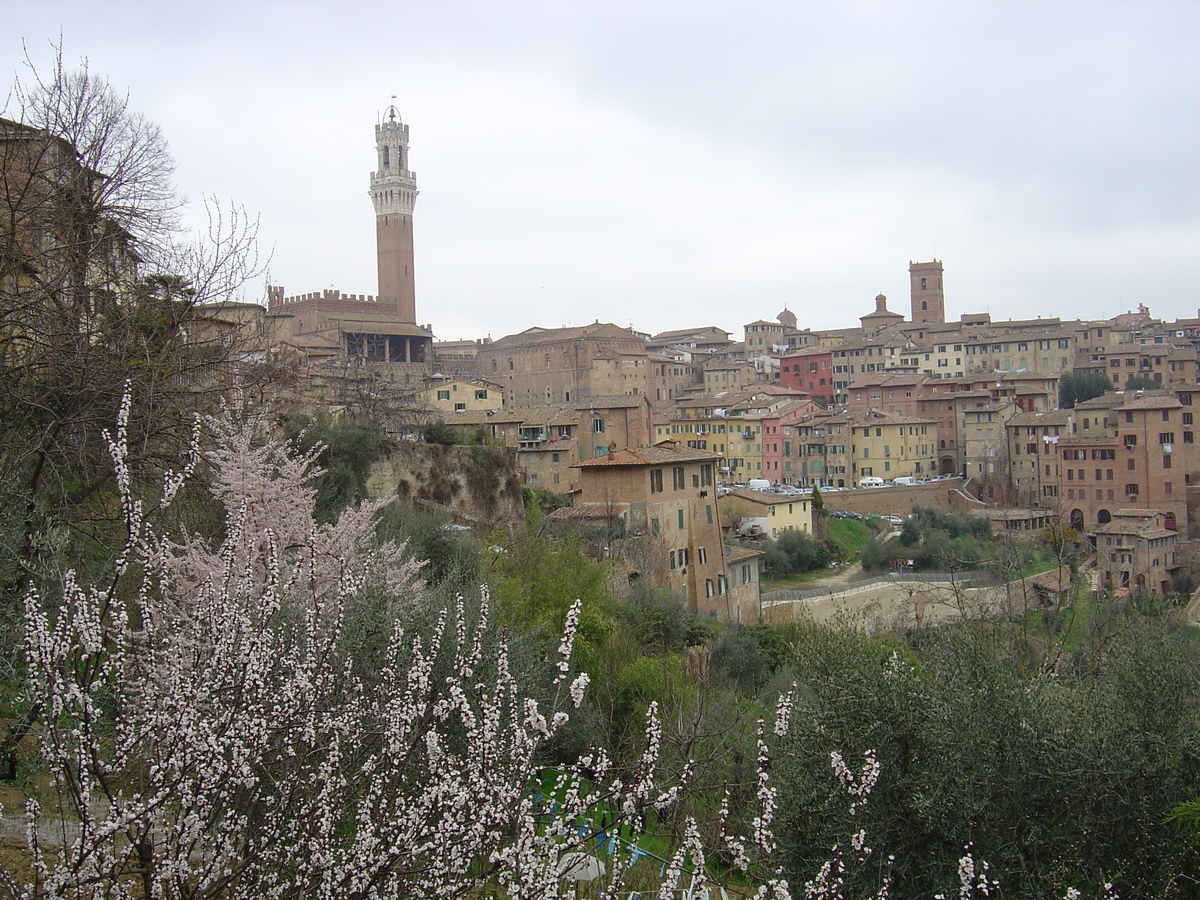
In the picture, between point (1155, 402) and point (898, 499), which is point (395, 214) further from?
point (1155, 402)

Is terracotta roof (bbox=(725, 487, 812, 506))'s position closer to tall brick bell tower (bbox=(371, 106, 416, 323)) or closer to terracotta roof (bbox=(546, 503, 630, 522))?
terracotta roof (bbox=(546, 503, 630, 522))

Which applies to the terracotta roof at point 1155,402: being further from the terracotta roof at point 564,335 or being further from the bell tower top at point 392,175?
the bell tower top at point 392,175

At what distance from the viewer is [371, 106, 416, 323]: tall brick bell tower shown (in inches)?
3162

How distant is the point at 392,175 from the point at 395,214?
12.4 feet

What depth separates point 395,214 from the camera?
3236 inches

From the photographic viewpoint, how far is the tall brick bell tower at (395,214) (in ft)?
263

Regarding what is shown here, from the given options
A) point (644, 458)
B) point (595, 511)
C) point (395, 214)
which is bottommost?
point (595, 511)

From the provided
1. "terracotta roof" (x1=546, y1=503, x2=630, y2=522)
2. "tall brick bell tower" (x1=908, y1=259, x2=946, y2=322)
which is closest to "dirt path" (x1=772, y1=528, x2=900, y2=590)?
"terracotta roof" (x1=546, y1=503, x2=630, y2=522)

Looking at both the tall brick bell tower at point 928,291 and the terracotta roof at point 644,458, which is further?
the tall brick bell tower at point 928,291

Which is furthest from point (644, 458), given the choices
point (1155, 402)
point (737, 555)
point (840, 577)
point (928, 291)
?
point (928, 291)

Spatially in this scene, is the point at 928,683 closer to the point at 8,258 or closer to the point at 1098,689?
Answer: the point at 1098,689

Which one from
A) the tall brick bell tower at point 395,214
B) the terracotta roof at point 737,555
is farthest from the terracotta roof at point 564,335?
the terracotta roof at point 737,555

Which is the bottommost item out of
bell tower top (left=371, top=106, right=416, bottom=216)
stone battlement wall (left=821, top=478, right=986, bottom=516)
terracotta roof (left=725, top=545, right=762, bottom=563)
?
terracotta roof (left=725, top=545, right=762, bottom=563)

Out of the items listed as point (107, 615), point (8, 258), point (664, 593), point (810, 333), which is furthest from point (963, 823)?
point (810, 333)
